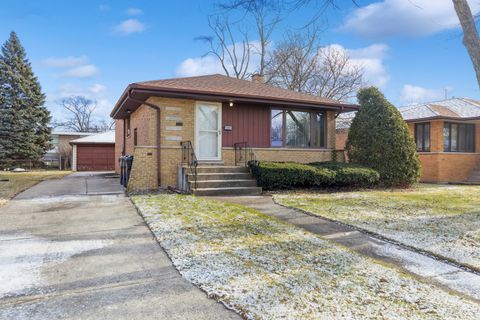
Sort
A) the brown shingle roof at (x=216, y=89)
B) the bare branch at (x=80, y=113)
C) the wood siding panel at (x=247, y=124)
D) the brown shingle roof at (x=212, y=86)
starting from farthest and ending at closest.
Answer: the bare branch at (x=80, y=113) < the wood siding panel at (x=247, y=124) < the brown shingle roof at (x=212, y=86) < the brown shingle roof at (x=216, y=89)

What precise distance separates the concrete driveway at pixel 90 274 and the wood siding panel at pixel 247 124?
19.0 ft

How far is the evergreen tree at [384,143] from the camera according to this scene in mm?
11484

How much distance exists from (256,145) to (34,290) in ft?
29.6

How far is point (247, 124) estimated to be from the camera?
11.4m

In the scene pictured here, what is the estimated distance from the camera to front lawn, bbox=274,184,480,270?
462 cm

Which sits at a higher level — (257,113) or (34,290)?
(257,113)

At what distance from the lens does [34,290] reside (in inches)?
115

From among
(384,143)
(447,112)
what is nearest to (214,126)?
(384,143)

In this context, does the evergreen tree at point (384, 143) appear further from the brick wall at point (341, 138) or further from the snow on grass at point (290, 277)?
the brick wall at point (341, 138)

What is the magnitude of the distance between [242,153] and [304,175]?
2.45 meters

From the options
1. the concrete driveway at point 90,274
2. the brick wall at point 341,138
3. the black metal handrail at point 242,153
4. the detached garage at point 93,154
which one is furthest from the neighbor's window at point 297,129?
the detached garage at point 93,154

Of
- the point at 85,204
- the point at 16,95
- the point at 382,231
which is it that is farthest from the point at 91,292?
the point at 16,95

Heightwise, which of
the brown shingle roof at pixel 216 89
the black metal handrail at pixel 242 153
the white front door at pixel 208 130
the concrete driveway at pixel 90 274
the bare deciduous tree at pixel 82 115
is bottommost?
the concrete driveway at pixel 90 274

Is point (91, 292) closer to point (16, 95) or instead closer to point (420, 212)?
point (420, 212)
